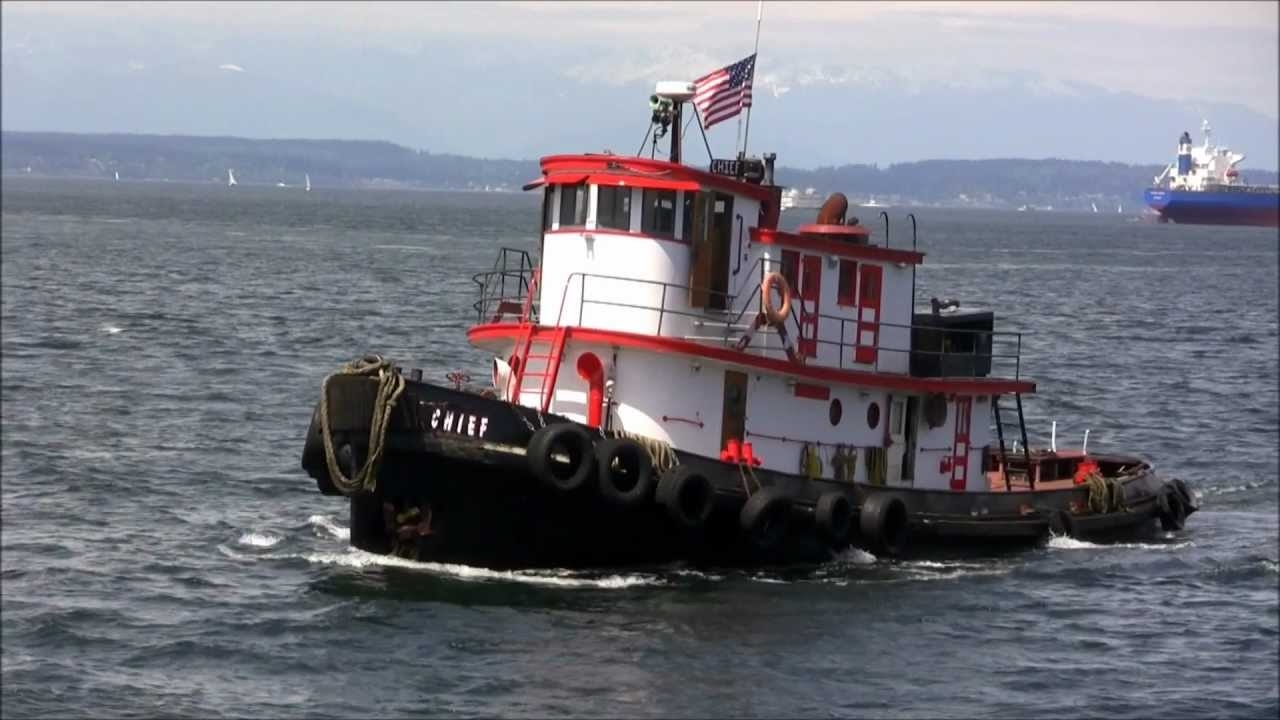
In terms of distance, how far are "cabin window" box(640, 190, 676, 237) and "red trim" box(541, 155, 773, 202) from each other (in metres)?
0.22

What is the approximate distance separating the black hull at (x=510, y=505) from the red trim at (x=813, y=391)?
1.13m

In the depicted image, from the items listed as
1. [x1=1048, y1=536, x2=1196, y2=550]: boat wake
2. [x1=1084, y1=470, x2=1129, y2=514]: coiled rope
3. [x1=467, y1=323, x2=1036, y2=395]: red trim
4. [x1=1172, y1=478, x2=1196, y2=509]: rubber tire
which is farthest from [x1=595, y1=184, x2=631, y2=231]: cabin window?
[x1=1172, y1=478, x2=1196, y2=509]: rubber tire

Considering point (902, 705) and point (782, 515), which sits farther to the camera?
point (782, 515)

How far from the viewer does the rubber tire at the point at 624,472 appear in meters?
21.8

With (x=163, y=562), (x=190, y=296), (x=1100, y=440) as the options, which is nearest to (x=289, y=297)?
(x=190, y=296)

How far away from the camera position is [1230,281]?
9362cm

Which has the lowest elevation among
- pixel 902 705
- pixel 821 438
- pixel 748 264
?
pixel 902 705

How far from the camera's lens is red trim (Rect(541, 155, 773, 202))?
2308 centimetres

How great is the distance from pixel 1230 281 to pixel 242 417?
67.5 meters

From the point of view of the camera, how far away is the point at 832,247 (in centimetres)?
2456

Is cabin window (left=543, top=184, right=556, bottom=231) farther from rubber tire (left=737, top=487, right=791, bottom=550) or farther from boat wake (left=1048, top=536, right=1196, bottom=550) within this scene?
boat wake (left=1048, top=536, right=1196, bottom=550)

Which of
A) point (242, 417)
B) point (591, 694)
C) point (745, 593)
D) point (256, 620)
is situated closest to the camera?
point (591, 694)

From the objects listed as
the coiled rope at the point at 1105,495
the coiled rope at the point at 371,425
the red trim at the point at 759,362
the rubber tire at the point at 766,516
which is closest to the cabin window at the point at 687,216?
the red trim at the point at 759,362

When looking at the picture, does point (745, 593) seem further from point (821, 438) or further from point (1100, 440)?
point (1100, 440)
